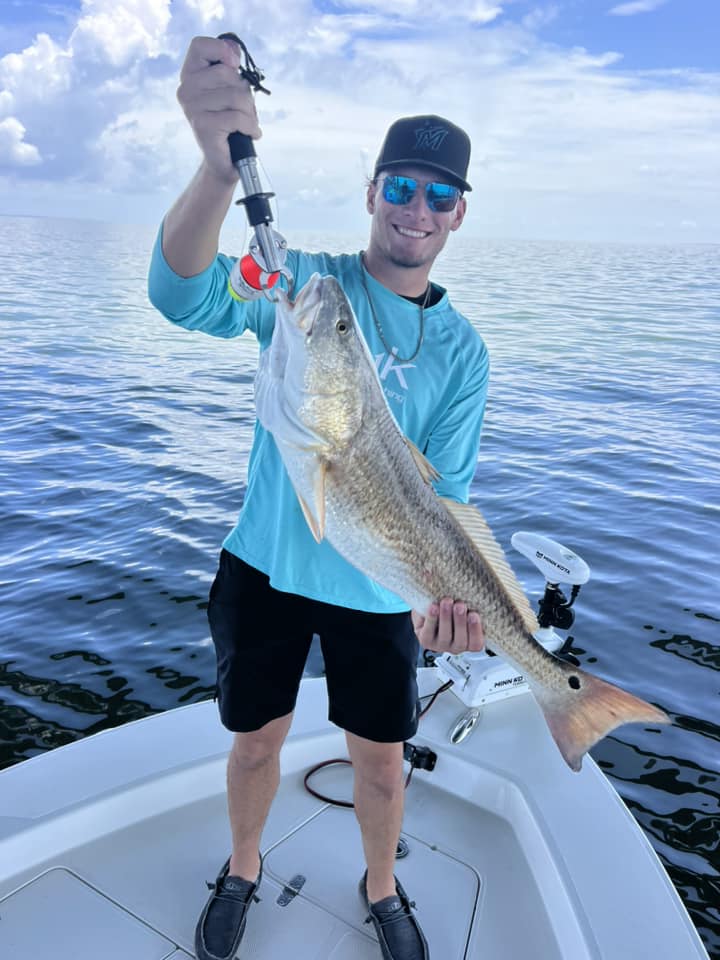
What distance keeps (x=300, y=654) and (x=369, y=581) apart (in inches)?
17.5

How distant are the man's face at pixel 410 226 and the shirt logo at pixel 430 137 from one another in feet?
0.32

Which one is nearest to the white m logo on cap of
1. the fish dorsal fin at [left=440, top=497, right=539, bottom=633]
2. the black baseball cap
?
the black baseball cap

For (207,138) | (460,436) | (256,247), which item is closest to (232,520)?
(460,436)

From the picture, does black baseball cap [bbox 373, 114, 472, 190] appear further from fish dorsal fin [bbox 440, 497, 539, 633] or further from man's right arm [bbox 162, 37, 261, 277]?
fish dorsal fin [bbox 440, 497, 539, 633]

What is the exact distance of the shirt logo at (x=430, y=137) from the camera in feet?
9.44

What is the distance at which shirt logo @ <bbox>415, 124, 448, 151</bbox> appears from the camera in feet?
9.44

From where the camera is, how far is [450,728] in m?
4.01

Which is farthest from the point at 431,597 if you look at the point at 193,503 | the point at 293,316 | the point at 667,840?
the point at 193,503

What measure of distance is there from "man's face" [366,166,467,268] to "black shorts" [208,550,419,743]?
134cm

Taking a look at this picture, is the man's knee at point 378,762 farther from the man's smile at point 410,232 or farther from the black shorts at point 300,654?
the man's smile at point 410,232

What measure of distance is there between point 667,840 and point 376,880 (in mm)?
2441

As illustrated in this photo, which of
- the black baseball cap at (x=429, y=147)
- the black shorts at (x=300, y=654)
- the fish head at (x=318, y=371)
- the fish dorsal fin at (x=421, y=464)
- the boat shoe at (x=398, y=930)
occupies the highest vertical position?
the black baseball cap at (x=429, y=147)

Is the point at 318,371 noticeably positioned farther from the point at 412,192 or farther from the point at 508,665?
the point at 508,665

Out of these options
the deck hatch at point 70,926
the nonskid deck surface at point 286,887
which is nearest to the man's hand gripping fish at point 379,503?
the nonskid deck surface at point 286,887
